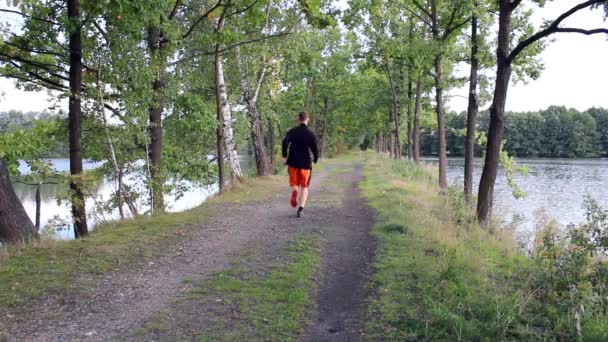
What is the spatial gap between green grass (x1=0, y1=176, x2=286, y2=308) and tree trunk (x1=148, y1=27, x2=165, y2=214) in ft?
7.86

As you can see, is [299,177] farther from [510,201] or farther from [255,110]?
[510,201]

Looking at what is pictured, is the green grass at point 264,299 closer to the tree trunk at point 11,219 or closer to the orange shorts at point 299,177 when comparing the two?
the orange shorts at point 299,177

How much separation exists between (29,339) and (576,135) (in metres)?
86.8

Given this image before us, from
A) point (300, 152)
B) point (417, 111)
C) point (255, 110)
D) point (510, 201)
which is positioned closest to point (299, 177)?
point (300, 152)

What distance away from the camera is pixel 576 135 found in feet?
249

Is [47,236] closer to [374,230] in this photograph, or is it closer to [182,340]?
[182,340]

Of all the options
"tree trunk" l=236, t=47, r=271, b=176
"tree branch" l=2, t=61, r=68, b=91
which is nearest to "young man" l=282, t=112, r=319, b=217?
"tree branch" l=2, t=61, r=68, b=91

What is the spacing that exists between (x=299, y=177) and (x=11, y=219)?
523cm

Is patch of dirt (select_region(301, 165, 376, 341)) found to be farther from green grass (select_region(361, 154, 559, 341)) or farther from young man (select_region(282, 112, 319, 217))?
young man (select_region(282, 112, 319, 217))

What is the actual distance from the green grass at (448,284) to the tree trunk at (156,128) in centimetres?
601

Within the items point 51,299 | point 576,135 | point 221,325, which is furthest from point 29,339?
point 576,135

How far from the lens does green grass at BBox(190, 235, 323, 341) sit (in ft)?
14.0

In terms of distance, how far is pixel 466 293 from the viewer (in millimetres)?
5121

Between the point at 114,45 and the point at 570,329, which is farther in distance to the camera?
the point at 114,45
